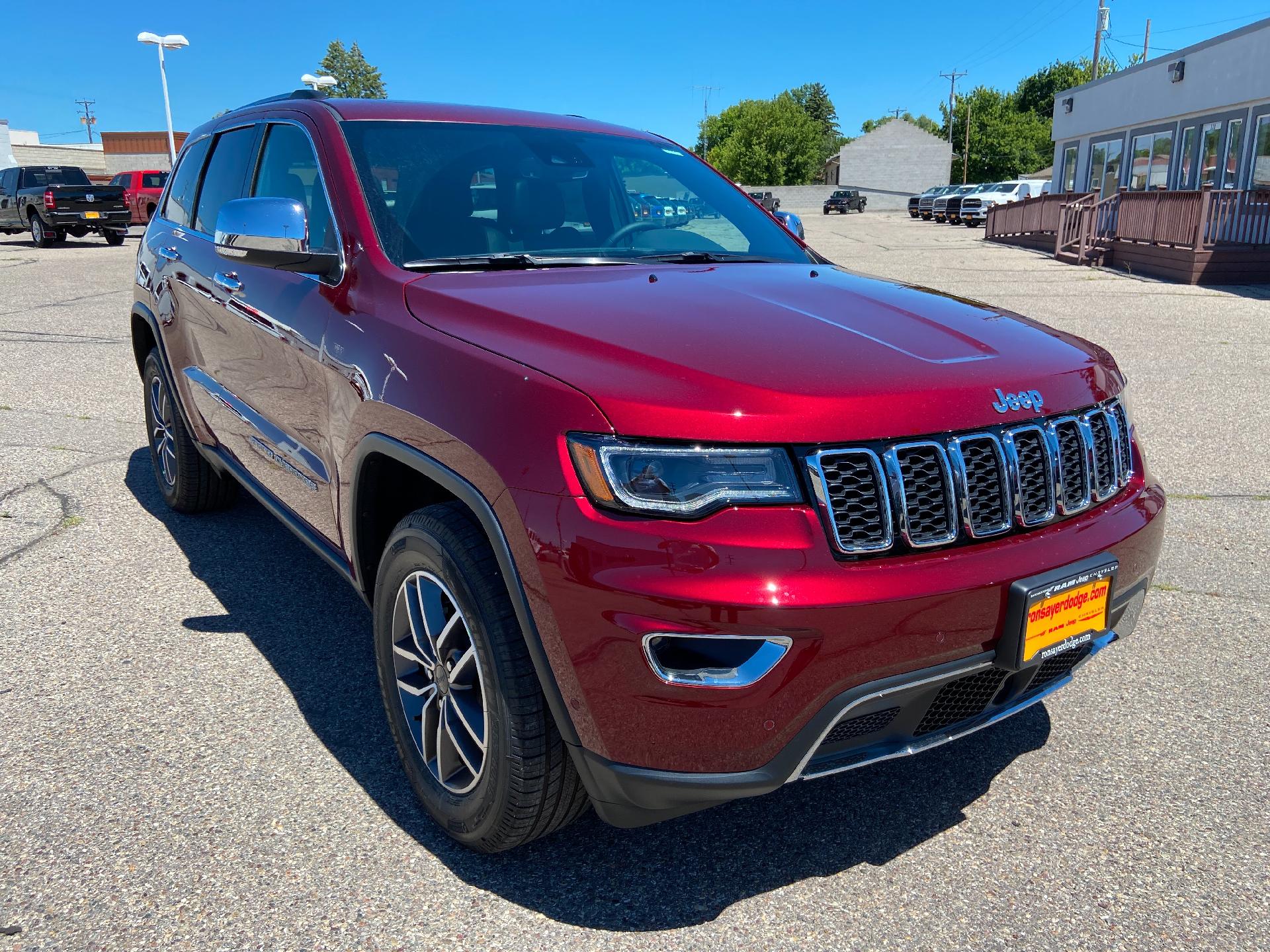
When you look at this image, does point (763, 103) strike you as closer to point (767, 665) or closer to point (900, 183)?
point (900, 183)

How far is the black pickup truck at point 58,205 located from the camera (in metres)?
24.3

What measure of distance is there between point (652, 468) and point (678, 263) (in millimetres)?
1424

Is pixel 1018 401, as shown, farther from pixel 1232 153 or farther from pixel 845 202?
pixel 845 202

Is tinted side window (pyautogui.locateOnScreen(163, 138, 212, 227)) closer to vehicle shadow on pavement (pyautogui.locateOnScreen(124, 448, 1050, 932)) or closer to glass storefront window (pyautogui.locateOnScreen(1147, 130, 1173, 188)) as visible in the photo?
vehicle shadow on pavement (pyautogui.locateOnScreen(124, 448, 1050, 932))

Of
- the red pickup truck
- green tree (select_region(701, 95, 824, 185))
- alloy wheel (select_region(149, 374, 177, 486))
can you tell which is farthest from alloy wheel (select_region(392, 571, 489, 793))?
green tree (select_region(701, 95, 824, 185))

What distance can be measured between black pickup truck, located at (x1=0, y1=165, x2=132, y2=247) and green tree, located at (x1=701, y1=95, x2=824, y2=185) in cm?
8637

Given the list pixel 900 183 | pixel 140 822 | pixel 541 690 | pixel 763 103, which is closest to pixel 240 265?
pixel 140 822

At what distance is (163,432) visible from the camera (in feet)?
16.6

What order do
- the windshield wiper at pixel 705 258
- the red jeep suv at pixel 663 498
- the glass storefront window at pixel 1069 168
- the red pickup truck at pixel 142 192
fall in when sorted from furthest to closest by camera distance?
the glass storefront window at pixel 1069 168 → the red pickup truck at pixel 142 192 → the windshield wiper at pixel 705 258 → the red jeep suv at pixel 663 498

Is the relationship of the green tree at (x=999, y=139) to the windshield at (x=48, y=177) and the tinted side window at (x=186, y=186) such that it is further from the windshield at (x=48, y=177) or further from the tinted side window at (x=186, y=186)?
the tinted side window at (x=186, y=186)

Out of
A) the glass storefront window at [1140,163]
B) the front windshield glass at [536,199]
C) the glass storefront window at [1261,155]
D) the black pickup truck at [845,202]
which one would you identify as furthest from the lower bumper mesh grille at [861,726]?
the black pickup truck at [845,202]

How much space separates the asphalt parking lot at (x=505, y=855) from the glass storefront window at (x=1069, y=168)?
32.4 metres

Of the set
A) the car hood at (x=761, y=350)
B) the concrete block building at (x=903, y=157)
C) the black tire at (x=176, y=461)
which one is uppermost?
the concrete block building at (x=903, y=157)

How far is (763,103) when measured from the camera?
370 feet
